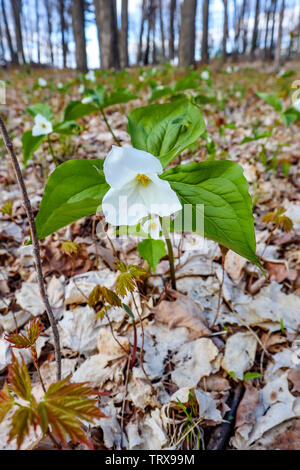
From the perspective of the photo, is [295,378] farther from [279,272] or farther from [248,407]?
[279,272]

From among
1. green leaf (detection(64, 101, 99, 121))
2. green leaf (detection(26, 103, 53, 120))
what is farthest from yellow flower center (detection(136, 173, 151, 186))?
green leaf (detection(26, 103, 53, 120))

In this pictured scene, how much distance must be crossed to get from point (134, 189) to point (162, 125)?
0.42 metres

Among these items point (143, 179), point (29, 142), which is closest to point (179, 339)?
point (143, 179)

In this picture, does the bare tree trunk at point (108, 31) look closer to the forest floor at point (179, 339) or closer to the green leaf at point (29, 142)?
the green leaf at point (29, 142)

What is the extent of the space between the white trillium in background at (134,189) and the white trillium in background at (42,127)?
4.14 ft

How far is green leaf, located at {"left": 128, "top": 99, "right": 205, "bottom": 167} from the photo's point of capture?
1073mm

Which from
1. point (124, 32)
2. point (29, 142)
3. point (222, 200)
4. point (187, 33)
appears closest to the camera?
point (222, 200)

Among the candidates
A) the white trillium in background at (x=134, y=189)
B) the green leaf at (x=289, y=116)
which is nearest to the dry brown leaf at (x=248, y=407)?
the white trillium in background at (x=134, y=189)

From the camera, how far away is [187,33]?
7.18 meters

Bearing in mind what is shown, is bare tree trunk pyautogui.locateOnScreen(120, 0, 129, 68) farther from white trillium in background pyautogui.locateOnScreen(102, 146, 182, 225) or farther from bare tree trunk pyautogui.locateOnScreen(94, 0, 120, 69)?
white trillium in background pyautogui.locateOnScreen(102, 146, 182, 225)

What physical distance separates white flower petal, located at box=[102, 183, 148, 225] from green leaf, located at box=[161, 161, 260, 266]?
0.18 metres

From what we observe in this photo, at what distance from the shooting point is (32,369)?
3.98 feet

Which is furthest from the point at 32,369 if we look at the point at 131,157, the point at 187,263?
the point at 131,157
